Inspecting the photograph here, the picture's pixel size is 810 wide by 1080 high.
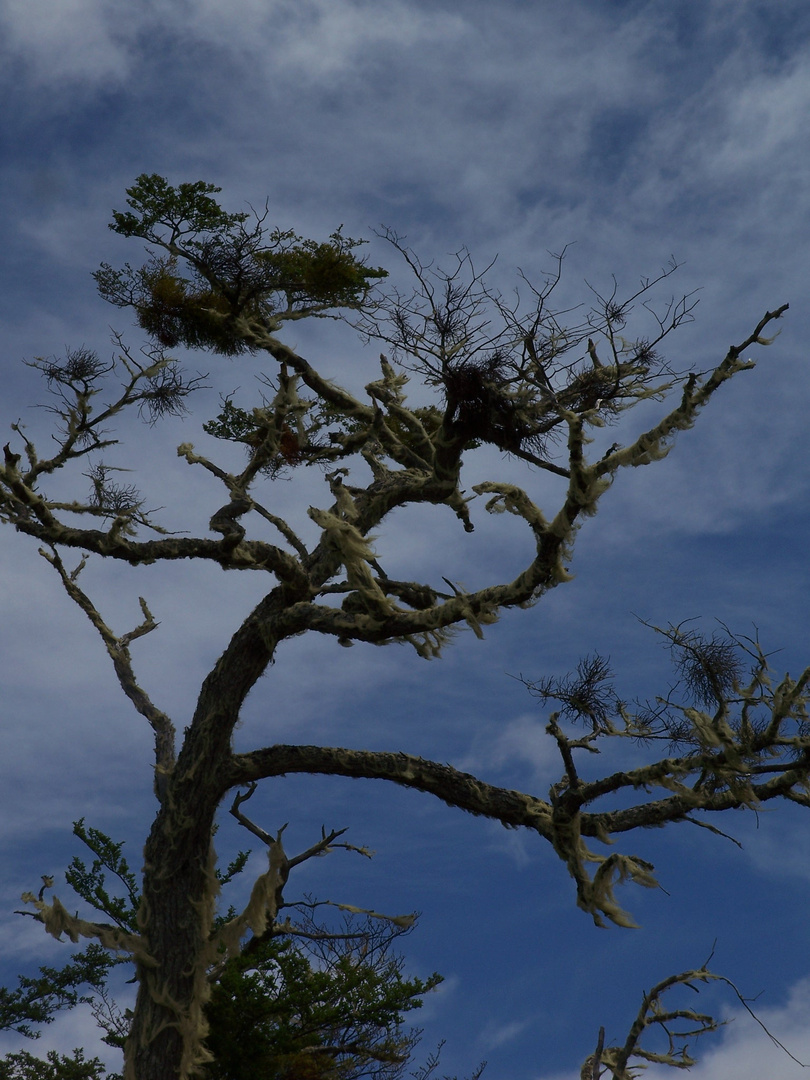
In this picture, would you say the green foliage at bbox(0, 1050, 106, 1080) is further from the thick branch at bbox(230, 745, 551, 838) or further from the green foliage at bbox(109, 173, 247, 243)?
the green foliage at bbox(109, 173, 247, 243)

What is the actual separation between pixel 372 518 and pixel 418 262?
2647 mm

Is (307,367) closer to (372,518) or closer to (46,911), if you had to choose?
(372,518)

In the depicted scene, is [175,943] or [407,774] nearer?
[407,774]

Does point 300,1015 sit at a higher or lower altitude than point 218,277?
lower

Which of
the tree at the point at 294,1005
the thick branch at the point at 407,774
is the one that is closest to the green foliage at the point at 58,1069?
the tree at the point at 294,1005

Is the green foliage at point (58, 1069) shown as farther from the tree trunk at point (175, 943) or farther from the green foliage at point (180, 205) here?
the green foliage at point (180, 205)

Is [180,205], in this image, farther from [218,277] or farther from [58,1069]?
[58,1069]

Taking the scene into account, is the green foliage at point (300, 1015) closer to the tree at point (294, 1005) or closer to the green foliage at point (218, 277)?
the tree at point (294, 1005)

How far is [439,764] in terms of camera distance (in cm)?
844

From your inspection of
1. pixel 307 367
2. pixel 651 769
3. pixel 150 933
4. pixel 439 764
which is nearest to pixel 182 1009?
pixel 150 933

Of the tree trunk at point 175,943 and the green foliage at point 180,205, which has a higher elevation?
the green foliage at point 180,205

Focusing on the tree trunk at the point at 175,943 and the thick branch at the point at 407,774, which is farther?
the tree trunk at the point at 175,943

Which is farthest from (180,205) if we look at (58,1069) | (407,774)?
(58,1069)

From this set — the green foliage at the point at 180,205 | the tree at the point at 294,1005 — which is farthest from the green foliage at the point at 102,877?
the green foliage at the point at 180,205
